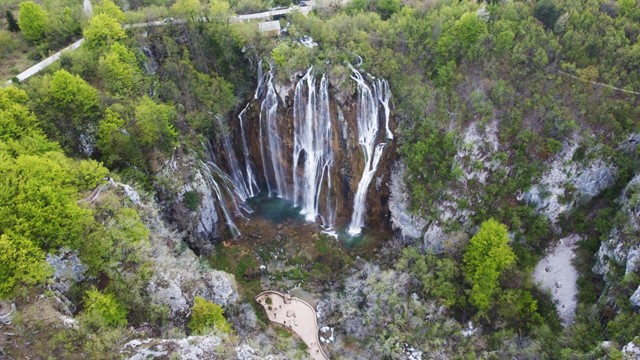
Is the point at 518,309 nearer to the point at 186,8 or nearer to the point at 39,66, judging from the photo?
the point at 186,8

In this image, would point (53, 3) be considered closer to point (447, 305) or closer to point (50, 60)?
point (50, 60)

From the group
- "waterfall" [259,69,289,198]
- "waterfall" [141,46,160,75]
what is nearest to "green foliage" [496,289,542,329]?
"waterfall" [259,69,289,198]

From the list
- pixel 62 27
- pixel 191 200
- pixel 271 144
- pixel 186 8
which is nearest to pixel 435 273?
pixel 271 144

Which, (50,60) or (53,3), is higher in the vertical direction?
(53,3)

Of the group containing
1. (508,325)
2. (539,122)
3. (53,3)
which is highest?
(53,3)

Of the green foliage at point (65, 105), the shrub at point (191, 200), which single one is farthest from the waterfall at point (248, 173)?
the green foliage at point (65, 105)

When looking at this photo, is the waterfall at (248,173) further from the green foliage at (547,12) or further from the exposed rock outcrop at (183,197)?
the green foliage at (547,12)

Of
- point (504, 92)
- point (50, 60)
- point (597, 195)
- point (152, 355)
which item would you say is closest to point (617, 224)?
point (597, 195)

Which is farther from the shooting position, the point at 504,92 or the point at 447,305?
the point at 504,92
